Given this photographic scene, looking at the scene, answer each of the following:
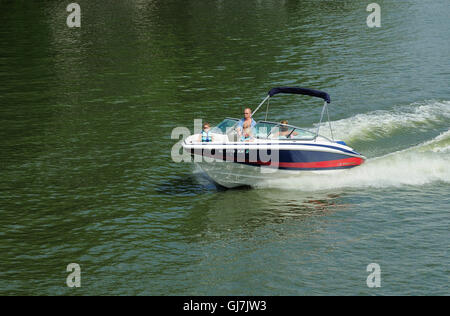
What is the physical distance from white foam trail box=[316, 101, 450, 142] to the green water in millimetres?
123

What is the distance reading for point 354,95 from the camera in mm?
35906

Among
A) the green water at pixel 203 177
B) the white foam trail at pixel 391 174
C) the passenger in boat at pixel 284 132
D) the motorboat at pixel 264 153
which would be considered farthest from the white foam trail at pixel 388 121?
the passenger in boat at pixel 284 132

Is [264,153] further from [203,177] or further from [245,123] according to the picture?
[203,177]

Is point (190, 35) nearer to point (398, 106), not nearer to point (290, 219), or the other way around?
point (398, 106)

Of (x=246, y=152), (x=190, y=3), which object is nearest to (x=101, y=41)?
(x=190, y=3)

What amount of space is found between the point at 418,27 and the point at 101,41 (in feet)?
85.9

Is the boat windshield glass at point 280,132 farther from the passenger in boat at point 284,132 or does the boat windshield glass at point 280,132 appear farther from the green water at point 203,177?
the green water at point 203,177

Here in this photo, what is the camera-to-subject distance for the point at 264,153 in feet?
74.5

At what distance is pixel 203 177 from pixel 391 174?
7.39m

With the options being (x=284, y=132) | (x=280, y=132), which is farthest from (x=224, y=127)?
(x=284, y=132)

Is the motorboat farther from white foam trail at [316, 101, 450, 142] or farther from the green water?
white foam trail at [316, 101, 450, 142]

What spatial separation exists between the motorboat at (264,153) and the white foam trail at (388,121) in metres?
5.31

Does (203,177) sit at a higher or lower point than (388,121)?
lower
